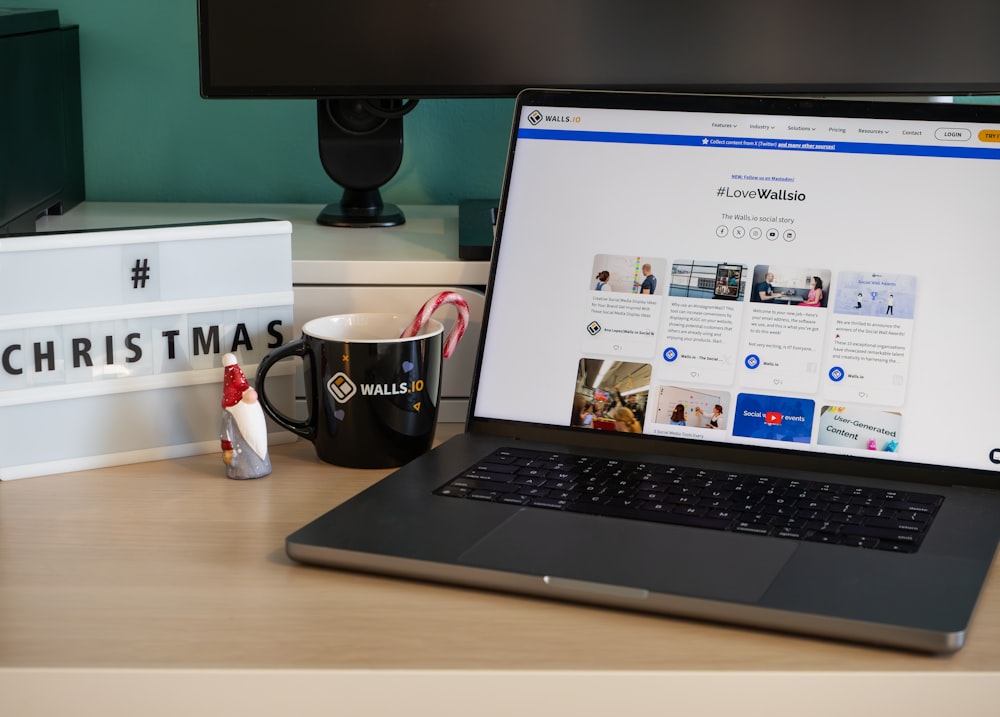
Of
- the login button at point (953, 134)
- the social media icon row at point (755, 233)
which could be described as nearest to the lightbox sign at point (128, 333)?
the social media icon row at point (755, 233)

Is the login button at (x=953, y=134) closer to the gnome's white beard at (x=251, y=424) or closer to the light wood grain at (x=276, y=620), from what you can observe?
the light wood grain at (x=276, y=620)

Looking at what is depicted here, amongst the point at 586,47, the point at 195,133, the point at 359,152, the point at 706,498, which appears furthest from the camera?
the point at 195,133

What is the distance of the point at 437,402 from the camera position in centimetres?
83

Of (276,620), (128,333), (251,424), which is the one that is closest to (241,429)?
(251,424)

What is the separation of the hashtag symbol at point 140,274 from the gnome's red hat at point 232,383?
0.08 meters

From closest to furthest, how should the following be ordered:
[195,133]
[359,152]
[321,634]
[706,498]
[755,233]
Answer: [321,634] < [706,498] < [755,233] < [359,152] < [195,133]

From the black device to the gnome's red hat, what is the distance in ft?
1.00

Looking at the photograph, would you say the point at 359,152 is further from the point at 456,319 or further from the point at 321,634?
the point at 321,634

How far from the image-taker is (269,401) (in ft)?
2.76

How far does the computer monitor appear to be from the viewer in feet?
3.10

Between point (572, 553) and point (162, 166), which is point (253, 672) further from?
point (162, 166)

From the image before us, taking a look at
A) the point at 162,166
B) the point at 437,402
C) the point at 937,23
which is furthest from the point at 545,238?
the point at 162,166

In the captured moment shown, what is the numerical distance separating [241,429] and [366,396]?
0.30ft

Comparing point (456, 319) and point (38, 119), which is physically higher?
point (38, 119)
